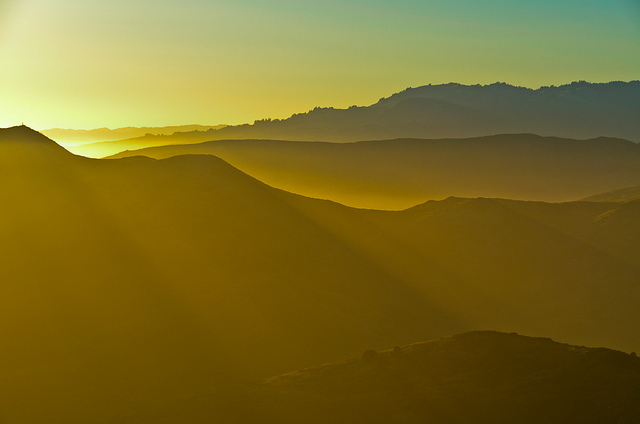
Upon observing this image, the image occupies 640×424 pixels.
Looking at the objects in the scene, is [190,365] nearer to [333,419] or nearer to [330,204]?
[333,419]

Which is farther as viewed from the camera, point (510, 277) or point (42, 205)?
point (510, 277)

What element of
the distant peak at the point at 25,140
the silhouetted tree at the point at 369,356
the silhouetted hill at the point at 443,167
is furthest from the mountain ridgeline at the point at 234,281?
the silhouetted hill at the point at 443,167

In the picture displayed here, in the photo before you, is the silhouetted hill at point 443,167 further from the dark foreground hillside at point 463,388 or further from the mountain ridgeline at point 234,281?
the dark foreground hillside at point 463,388

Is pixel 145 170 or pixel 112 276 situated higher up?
pixel 145 170

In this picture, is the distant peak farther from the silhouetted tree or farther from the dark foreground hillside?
the silhouetted tree

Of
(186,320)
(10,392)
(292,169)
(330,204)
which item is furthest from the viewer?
(292,169)

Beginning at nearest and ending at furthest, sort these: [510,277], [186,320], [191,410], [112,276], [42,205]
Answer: [191,410] < [186,320] < [112,276] < [42,205] < [510,277]

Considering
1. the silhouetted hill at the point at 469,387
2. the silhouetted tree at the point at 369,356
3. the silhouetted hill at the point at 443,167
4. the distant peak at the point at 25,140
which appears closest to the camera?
the silhouetted hill at the point at 469,387

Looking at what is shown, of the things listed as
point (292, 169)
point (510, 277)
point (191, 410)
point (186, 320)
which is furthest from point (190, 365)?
point (292, 169)
